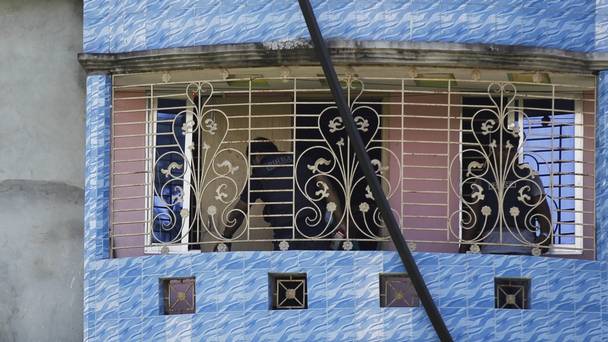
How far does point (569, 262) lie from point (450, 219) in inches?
38.6

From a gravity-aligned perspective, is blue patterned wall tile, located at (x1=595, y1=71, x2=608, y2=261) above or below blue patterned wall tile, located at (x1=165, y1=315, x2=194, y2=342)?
above

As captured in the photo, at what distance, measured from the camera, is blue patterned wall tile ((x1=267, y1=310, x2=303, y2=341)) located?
15308 millimetres

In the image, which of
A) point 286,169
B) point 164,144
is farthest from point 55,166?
point 286,169

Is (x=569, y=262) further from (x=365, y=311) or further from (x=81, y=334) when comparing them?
(x=81, y=334)

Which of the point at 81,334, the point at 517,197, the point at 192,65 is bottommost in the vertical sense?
the point at 81,334

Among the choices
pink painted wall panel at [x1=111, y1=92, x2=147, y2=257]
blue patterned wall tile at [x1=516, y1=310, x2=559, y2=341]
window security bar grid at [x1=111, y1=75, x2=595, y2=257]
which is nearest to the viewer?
blue patterned wall tile at [x1=516, y1=310, x2=559, y2=341]

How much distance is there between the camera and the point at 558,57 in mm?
15672

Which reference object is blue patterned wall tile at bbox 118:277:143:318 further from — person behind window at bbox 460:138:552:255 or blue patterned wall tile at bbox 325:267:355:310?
person behind window at bbox 460:138:552:255

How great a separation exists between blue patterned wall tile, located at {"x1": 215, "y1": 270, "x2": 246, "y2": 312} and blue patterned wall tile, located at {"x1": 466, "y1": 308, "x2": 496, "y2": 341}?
166cm

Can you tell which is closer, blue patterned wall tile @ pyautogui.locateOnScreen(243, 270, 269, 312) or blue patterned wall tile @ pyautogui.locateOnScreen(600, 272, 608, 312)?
blue patterned wall tile @ pyautogui.locateOnScreen(243, 270, 269, 312)

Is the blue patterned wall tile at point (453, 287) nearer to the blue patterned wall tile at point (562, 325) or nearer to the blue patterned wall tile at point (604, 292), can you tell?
the blue patterned wall tile at point (562, 325)

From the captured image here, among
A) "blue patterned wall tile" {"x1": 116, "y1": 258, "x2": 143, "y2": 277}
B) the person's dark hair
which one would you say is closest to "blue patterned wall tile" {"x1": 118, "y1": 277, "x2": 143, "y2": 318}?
"blue patterned wall tile" {"x1": 116, "y1": 258, "x2": 143, "y2": 277}

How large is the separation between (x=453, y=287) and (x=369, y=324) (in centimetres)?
67

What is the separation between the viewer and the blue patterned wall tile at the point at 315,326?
1529cm
